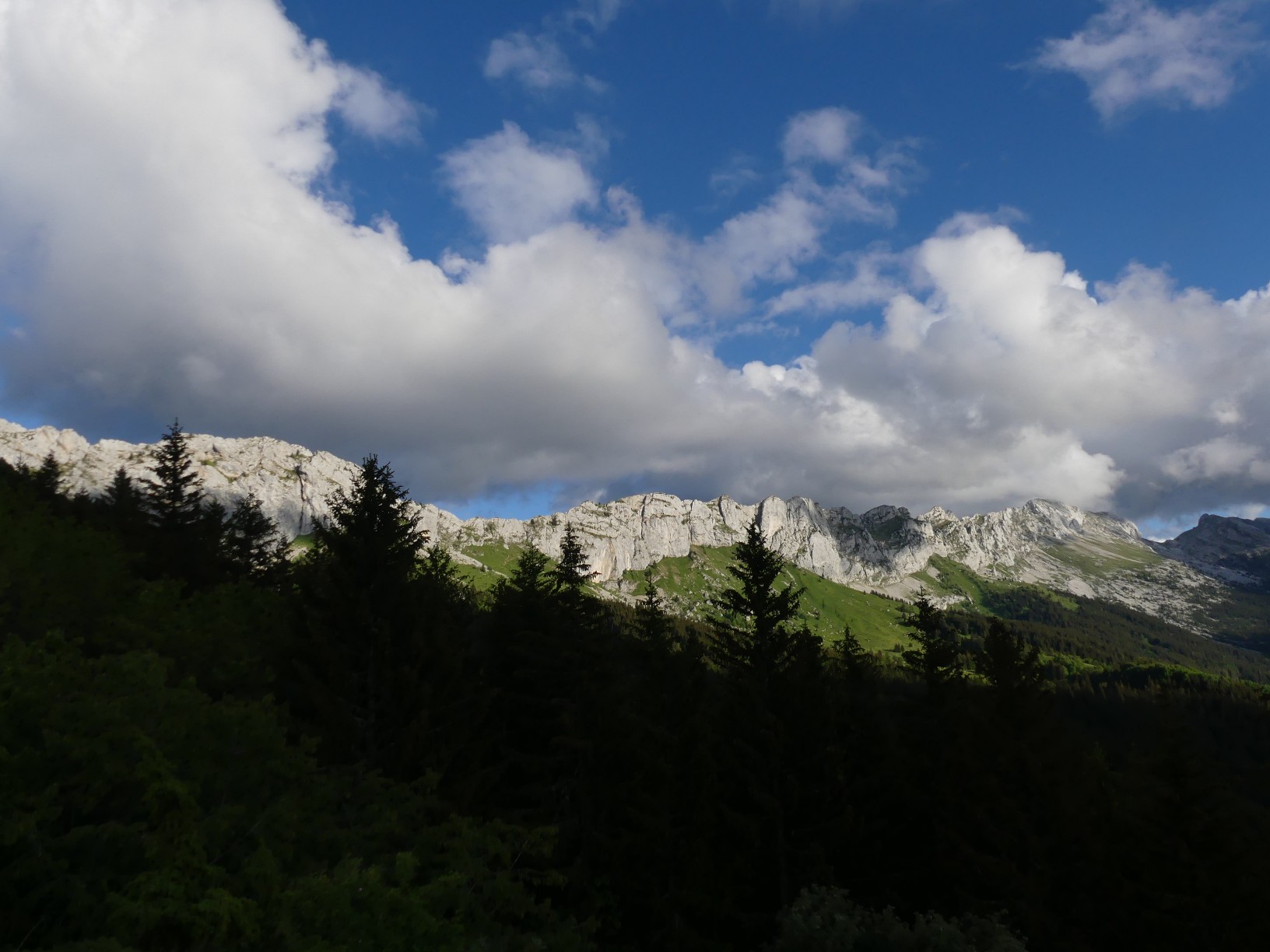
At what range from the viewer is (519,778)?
2852cm

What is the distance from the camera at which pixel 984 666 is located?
3244 centimetres

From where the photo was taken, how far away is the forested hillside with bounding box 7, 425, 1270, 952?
29.4 feet

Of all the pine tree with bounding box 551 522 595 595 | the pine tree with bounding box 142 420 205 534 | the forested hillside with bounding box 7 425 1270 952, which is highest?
the pine tree with bounding box 142 420 205 534

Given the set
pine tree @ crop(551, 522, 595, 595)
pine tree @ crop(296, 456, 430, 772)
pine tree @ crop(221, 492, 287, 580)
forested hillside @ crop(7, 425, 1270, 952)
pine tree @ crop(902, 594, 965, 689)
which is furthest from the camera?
pine tree @ crop(221, 492, 287, 580)

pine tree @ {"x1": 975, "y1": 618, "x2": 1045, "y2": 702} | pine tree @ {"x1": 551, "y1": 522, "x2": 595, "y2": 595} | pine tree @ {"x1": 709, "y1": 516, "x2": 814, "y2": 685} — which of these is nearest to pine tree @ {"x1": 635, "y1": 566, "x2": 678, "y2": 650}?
pine tree @ {"x1": 551, "y1": 522, "x2": 595, "y2": 595}

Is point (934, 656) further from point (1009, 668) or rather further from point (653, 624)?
point (653, 624)

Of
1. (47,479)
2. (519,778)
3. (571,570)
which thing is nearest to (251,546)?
(47,479)

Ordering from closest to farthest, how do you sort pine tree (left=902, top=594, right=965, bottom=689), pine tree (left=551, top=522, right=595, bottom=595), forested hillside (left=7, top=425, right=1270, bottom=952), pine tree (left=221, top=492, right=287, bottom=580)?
1. forested hillside (left=7, top=425, right=1270, bottom=952)
2. pine tree (left=551, top=522, right=595, bottom=595)
3. pine tree (left=902, top=594, right=965, bottom=689)
4. pine tree (left=221, top=492, right=287, bottom=580)

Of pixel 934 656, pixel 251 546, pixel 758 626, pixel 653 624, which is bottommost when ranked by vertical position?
pixel 934 656

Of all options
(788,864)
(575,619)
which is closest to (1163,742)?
(788,864)

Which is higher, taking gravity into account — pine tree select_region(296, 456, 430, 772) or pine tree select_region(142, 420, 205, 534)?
pine tree select_region(142, 420, 205, 534)

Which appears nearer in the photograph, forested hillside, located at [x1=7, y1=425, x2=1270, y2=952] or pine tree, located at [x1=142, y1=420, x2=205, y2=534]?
forested hillside, located at [x1=7, y1=425, x2=1270, y2=952]

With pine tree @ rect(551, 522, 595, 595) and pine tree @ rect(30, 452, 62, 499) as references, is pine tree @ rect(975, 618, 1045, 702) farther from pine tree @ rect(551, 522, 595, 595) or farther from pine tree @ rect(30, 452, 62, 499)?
pine tree @ rect(30, 452, 62, 499)

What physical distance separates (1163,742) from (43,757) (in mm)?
41164
